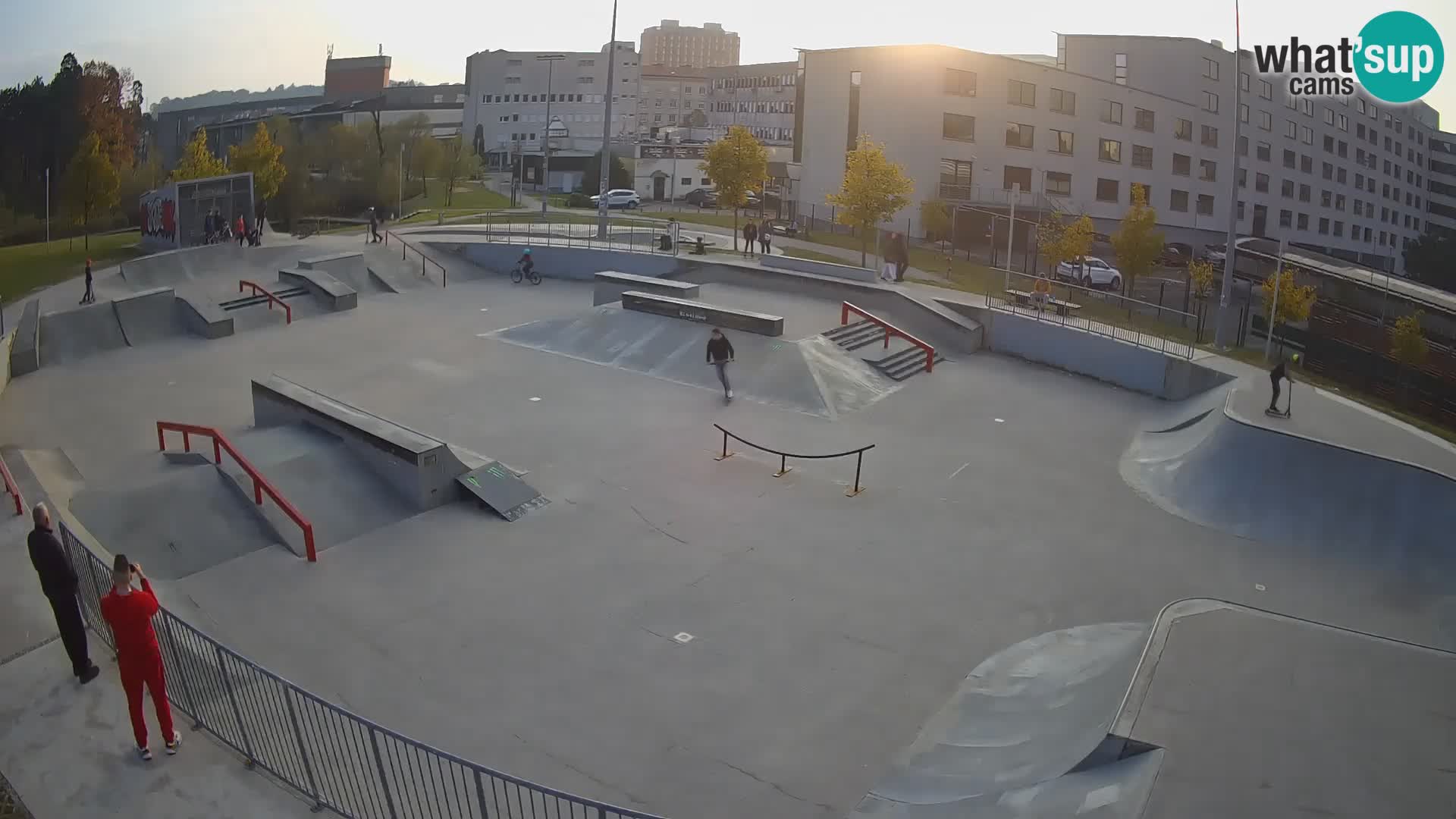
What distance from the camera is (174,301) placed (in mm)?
24375

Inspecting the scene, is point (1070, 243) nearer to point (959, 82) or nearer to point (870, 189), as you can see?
point (870, 189)

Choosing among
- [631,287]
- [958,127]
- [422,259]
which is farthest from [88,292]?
[958,127]

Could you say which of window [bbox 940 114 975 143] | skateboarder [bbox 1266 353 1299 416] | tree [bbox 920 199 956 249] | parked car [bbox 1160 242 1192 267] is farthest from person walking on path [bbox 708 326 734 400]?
parked car [bbox 1160 242 1192 267]

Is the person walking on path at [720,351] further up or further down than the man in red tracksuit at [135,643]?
further up

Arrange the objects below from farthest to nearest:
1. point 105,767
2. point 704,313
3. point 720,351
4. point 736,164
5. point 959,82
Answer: point 959,82, point 736,164, point 704,313, point 720,351, point 105,767

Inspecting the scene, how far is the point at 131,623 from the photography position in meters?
6.09

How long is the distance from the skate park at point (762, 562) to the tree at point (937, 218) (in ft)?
62.2

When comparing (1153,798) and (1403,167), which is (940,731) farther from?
(1403,167)

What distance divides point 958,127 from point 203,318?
34662 millimetres

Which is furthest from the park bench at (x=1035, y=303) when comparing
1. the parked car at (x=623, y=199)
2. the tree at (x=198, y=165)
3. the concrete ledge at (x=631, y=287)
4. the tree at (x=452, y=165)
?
the tree at (x=452, y=165)

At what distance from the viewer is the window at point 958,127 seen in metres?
45.9

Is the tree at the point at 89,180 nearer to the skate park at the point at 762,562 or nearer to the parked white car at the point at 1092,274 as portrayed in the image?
the skate park at the point at 762,562

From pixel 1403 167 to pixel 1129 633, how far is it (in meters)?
91.0

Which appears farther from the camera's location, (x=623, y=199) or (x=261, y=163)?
(x=623, y=199)
